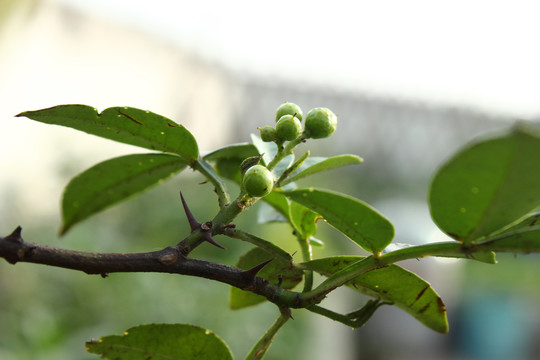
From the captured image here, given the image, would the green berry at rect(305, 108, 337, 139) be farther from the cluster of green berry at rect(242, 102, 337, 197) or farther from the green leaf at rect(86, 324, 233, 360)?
the green leaf at rect(86, 324, 233, 360)

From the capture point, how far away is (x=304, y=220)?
0.55 meters

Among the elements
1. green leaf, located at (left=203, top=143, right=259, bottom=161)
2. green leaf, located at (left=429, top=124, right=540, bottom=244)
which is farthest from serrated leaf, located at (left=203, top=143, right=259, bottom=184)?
green leaf, located at (left=429, top=124, right=540, bottom=244)

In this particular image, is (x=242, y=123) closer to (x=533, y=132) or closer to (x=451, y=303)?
(x=451, y=303)

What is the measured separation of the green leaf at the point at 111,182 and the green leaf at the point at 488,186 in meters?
0.29

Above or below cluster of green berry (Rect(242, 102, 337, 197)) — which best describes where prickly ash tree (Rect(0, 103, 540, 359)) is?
below

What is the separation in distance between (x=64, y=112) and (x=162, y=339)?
22 cm

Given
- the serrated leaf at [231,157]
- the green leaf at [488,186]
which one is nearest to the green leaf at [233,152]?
the serrated leaf at [231,157]

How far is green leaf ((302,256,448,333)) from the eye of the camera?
1.53ft

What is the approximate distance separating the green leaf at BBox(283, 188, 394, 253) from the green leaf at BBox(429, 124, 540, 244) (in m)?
0.06

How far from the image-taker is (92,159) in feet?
11.6

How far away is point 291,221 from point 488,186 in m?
0.27

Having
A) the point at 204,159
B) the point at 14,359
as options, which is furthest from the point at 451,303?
the point at 204,159

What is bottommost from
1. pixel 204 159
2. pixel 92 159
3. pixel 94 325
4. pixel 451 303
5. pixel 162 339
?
pixel 451 303

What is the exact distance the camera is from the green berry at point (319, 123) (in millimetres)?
497
